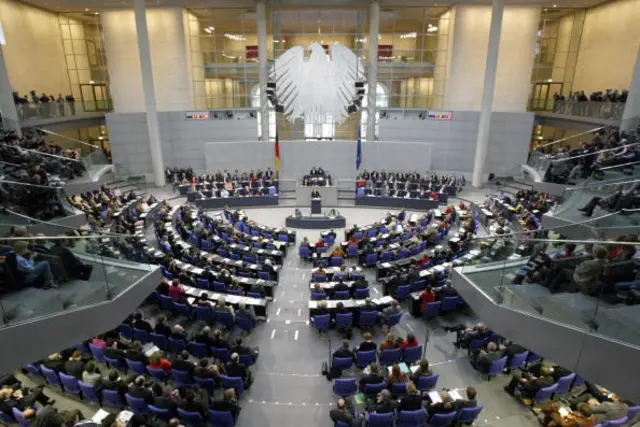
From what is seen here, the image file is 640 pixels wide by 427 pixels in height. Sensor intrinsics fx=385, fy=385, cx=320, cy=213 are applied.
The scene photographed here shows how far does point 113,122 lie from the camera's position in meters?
27.1

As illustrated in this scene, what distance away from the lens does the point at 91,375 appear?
25.8 ft

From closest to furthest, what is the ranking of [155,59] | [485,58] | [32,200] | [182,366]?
[182,366] < [32,200] < [485,58] < [155,59]

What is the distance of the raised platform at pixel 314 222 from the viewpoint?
1961 cm

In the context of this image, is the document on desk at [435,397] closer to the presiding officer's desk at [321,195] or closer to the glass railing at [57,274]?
the glass railing at [57,274]

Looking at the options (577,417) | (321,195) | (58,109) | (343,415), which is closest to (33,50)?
(58,109)

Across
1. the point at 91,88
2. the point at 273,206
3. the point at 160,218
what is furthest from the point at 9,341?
the point at 91,88

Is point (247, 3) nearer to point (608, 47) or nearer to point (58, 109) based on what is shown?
point (58, 109)

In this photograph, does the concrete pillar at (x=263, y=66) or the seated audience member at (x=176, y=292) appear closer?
the seated audience member at (x=176, y=292)

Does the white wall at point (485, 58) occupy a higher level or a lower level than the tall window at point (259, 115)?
higher

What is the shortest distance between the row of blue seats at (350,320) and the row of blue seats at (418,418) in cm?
307

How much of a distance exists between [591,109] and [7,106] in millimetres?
31155

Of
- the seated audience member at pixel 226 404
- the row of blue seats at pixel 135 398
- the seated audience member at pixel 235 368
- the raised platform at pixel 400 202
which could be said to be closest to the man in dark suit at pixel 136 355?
the row of blue seats at pixel 135 398

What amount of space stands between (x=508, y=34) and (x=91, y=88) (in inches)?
1250

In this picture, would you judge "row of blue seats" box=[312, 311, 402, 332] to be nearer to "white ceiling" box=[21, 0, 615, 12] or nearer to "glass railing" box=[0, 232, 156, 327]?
"glass railing" box=[0, 232, 156, 327]
